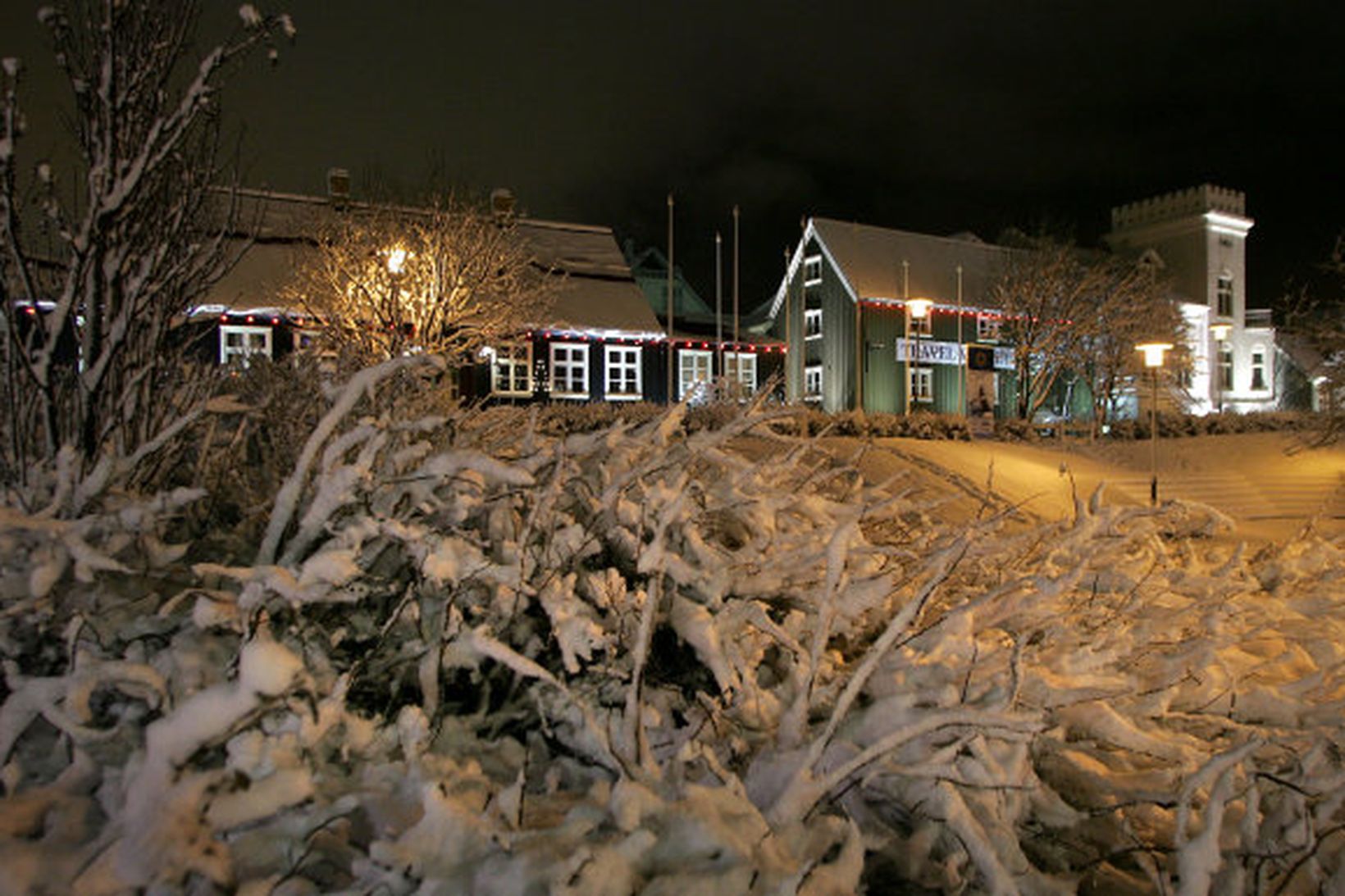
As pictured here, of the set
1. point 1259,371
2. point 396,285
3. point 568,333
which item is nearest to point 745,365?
point 568,333

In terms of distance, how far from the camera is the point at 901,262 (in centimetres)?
3741

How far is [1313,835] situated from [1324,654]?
318cm

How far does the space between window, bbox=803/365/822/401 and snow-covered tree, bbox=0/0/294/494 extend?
33.2 meters

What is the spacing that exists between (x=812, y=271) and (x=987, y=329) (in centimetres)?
730

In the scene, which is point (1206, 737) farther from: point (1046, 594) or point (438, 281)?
point (438, 281)

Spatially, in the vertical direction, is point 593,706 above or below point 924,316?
below

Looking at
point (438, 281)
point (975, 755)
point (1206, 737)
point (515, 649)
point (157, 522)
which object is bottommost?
point (1206, 737)

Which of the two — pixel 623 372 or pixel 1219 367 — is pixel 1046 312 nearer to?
pixel 623 372

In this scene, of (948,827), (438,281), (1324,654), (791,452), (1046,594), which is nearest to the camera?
(948,827)

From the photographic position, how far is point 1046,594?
423cm

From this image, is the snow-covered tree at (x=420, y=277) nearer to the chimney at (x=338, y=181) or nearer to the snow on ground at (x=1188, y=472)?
the chimney at (x=338, y=181)

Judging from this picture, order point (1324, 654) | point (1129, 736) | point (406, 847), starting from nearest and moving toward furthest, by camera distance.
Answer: point (406, 847)
point (1129, 736)
point (1324, 654)

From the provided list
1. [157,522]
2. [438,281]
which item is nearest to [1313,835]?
[157,522]

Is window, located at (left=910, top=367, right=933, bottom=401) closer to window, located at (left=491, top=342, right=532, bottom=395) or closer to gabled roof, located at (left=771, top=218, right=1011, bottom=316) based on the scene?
gabled roof, located at (left=771, top=218, right=1011, bottom=316)
